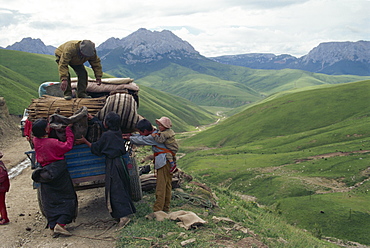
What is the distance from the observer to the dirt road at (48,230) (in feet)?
31.2

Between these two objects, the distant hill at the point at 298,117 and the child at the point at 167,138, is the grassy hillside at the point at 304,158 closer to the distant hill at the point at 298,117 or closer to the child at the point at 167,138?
the distant hill at the point at 298,117

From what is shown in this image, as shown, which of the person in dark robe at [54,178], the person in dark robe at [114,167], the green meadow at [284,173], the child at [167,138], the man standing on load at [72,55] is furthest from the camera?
the man standing on load at [72,55]

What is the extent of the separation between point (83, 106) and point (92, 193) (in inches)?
201

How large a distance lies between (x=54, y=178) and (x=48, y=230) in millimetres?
1967

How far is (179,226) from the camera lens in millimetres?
10133

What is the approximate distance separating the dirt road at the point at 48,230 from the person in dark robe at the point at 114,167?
62cm

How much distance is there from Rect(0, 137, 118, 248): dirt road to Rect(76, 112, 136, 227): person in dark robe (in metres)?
0.62

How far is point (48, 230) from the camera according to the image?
417 inches

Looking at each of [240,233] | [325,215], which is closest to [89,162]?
[240,233]

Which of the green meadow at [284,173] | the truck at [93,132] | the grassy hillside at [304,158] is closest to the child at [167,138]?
the truck at [93,132]

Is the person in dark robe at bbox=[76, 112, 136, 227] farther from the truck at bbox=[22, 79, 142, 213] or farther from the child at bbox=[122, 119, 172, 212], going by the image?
the child at bbox=[122, 119, 172, 212]

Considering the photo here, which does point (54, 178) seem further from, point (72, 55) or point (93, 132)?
point (72, 55)

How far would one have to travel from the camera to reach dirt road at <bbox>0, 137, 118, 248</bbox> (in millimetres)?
9508

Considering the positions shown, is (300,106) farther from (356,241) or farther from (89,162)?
(89,162)
